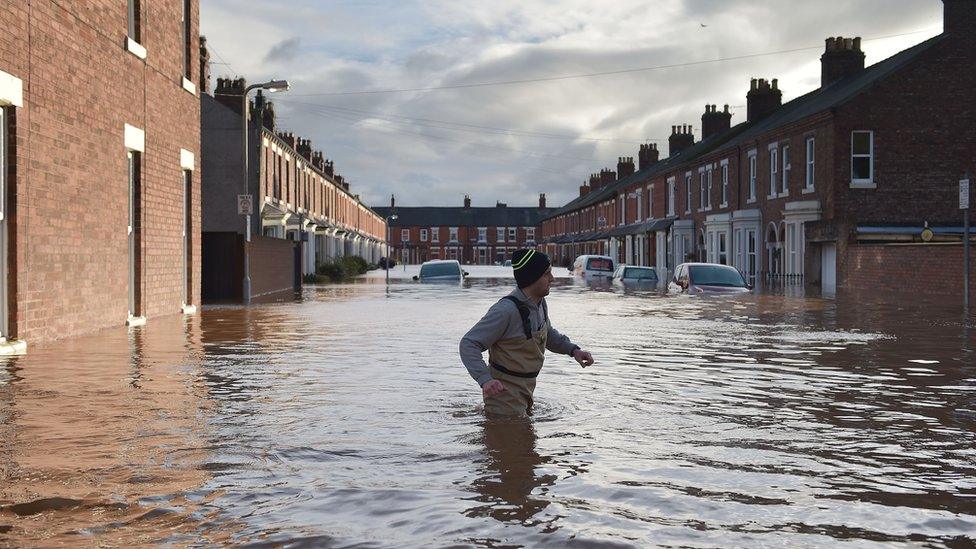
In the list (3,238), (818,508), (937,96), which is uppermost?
(937,96)

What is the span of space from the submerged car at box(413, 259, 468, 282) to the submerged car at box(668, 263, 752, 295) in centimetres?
1362

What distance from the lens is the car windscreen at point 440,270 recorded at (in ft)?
144

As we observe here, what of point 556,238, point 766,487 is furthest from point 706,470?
point 556,238

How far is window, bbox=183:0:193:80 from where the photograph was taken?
2230cm

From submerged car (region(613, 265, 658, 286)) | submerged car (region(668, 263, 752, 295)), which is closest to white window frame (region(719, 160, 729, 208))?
submerged car (region(613, 265, 658, 286))

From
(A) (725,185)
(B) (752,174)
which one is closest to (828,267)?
(B) (752,174)

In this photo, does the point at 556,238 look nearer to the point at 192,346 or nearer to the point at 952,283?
the point at 952,283

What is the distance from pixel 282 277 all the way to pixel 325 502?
3367 cm

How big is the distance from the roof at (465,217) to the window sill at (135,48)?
12948 centimetres

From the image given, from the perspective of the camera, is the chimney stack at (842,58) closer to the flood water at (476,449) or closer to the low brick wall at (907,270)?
the low brick wall at (907,270)

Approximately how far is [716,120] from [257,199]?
34.2 m

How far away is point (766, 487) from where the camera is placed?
6031 mm

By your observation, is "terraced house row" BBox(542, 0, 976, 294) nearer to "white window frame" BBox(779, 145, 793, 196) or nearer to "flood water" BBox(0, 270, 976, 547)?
"white window frame" BBox(779, 145, 793, 196)

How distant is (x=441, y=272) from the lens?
A: 44250 millimetres
